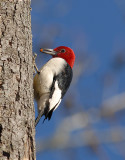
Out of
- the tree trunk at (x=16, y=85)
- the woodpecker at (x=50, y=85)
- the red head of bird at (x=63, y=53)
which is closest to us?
the tree trunk at (x=16, y=85)

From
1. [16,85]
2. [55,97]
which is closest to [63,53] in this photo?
[55,97]

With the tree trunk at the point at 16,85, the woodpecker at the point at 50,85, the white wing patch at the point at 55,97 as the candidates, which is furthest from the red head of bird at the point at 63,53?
the tree trunk at the point at 16,85

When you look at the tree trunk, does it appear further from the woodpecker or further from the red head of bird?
the red head of bird

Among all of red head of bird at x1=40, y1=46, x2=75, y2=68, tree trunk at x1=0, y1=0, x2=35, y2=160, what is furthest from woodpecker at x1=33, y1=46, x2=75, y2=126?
tree trunk at x1=0, y1=0, x2=35, y2=160

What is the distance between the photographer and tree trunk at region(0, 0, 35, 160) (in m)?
2.27

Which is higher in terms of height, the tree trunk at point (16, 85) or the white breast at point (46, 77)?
the white breast at point (46, 77)

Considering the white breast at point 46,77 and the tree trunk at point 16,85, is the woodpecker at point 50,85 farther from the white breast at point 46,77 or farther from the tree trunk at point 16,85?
the tree trunk at point 16,85

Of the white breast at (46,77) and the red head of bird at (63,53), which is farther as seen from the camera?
the red head of bird at (63,53)

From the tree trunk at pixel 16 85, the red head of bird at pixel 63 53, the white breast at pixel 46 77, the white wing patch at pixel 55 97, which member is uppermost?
the red head of bird at pixel 63 53

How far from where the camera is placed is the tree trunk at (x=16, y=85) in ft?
7.44

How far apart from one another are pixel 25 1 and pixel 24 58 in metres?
0.79

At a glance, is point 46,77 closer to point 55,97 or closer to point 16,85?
point 55,97

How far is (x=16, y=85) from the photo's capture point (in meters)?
2.54

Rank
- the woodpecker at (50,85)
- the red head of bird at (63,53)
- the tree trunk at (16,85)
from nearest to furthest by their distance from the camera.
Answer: the tree trunk at (16,85) → the woodpecker at (50,85) → the red head of bird at (63,53)
